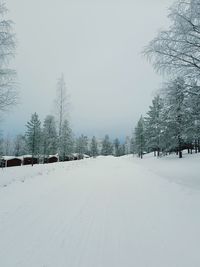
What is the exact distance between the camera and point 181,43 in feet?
23.3

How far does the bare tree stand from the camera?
6703 mm

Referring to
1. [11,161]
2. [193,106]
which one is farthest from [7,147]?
[193,106]

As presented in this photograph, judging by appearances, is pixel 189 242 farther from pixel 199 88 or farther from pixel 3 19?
pixel 3 19

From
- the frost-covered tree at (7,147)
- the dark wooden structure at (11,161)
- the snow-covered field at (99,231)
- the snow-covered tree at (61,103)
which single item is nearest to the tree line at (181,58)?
the snow-covered field at (99,231)

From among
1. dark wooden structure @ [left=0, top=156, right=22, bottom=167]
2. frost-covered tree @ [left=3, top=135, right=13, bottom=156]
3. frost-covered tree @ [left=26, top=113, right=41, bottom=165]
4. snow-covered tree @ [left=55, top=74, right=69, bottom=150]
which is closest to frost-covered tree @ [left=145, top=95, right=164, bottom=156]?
snow-covered tree @ [left=55, top=74, right=69, bottom=150]

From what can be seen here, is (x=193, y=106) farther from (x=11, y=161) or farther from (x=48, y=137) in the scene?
(x=11, y=161)

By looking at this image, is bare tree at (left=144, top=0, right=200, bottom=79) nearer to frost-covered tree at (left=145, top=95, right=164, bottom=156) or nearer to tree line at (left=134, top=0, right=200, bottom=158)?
tree line at (left=134, top=0, right=200, bottom=158)

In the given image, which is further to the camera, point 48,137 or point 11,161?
point 48,137

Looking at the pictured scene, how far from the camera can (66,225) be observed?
12.4 ft

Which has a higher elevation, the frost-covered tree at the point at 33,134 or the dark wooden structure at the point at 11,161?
the frost-covered tree at the point at 33,134

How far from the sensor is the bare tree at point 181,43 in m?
6.70

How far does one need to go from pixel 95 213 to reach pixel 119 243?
1434 mm

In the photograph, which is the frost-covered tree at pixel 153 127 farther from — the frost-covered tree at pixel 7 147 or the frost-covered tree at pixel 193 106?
the frost-covered tree at pixel 7 147

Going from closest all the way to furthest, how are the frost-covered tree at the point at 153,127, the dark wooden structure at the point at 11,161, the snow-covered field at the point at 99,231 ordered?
the snow-covered field at the point at 99,231 → the frost-covered tree at the point at 153,127 → the dark wooden structure at the point at 11,161
